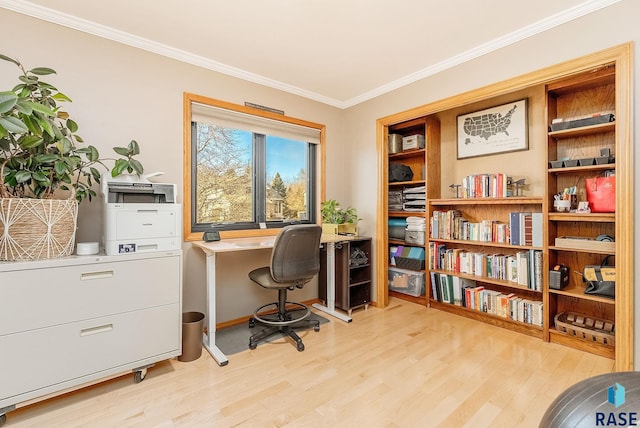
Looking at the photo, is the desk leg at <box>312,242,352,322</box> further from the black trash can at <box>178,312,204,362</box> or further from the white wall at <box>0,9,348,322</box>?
the black trash can at <box>178,312,204,362</box>

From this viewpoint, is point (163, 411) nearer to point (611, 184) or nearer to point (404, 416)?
point (404, 416)

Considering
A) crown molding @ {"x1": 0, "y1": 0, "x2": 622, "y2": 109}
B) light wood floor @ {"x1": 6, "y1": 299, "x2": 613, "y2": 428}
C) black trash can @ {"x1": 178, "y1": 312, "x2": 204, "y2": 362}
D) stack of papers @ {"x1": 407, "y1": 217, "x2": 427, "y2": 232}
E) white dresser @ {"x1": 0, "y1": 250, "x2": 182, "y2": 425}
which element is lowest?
light wood floor @ {"x1": 6, "y1": 299, "x2": 613, "y2": 428}

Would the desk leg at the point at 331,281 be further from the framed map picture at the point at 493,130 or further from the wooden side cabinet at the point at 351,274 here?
the framed map picture at the point at 493,130

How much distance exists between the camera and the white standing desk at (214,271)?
7.55 ft

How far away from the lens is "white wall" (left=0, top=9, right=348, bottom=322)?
2053 millimetres

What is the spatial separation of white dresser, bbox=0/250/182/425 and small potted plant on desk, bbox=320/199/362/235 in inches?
64.8

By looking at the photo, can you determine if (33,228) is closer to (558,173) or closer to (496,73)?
(496,73)

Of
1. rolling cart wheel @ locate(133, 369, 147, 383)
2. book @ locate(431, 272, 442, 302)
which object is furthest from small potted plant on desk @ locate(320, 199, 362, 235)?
rolling cart wheel @ locate(133, 369, 147, 383)

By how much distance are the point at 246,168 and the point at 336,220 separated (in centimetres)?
111

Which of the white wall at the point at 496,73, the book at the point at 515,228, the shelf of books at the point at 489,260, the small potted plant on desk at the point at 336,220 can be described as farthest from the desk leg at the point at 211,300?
the book at the point at 515,228

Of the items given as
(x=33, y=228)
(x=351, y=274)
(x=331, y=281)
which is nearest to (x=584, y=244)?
(x=351, y=274)

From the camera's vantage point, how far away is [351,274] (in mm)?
3377

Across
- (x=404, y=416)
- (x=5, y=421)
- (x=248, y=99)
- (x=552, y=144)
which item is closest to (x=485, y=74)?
(x=552, y=144)

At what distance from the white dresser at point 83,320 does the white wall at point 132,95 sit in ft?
1.85
